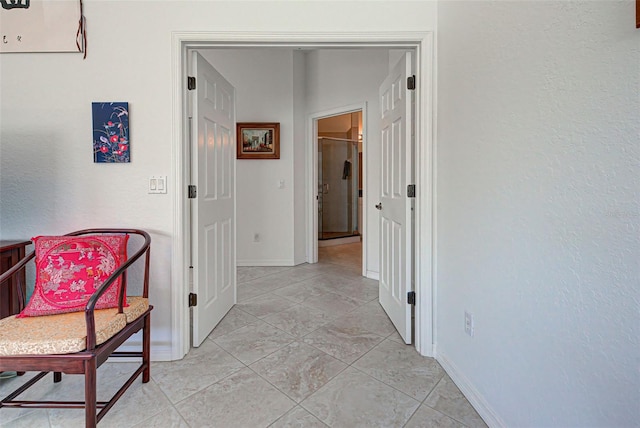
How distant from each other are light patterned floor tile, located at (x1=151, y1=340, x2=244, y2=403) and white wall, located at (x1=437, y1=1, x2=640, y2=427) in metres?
1.27

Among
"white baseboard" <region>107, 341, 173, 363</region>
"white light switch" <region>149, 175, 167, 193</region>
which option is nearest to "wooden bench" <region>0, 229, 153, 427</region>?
"white baseboard" <region>107, 341, 173, 363</region>

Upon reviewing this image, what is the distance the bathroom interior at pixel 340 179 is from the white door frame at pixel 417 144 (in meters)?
3.99

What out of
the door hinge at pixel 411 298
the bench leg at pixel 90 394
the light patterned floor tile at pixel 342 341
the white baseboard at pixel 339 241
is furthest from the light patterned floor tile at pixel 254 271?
the bench leg at pixel 90 394

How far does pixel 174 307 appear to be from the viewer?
1.76 meters

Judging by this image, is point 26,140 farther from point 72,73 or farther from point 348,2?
point 348,2

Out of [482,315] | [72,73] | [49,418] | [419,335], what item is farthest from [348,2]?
[49,418]

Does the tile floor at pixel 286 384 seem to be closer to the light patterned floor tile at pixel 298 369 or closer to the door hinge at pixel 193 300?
the light patterned floor tile at pixel 298 369

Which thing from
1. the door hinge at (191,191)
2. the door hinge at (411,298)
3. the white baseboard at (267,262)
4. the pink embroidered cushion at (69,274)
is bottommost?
the white baseboard at (267,262)

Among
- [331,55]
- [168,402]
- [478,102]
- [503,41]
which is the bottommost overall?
[168,402]

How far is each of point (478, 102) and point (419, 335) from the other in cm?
134

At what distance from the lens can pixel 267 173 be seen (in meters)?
3.99

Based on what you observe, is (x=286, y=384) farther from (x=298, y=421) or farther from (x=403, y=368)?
(x=403, y=368)

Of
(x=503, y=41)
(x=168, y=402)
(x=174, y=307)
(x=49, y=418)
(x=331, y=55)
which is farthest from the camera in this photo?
(x=331, y=55)

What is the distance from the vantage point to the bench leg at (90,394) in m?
1.09
